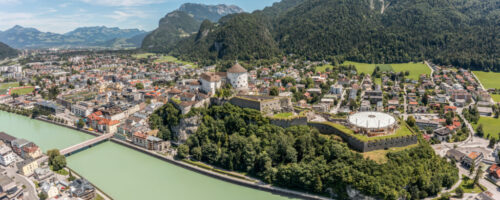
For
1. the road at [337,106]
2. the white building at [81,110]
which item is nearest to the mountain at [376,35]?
the road at [337,106]

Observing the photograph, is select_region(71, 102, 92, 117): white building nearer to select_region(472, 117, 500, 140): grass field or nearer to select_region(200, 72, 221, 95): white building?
select_region(200, 72, 221, 95): white building

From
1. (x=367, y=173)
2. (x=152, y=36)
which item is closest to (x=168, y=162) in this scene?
(x=367, y=173)

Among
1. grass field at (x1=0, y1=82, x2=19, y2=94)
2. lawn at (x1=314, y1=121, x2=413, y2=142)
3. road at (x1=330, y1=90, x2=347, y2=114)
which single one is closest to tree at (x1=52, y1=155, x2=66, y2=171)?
lawn at (x1=314, y1=121, x2=413, y2=142)

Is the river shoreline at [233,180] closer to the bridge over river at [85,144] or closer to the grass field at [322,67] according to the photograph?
the bridge over river at [85,144]

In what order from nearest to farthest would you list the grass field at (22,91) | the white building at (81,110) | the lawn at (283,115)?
the lawn at (283,115) < the white building at (81,110) < the grass field at (22,91)

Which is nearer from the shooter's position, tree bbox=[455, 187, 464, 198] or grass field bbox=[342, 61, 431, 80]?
tree bbox=[455, 187, 464, 198]
